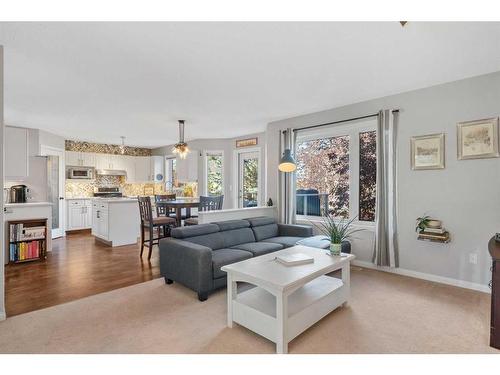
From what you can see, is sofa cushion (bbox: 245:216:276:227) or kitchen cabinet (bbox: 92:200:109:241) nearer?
sofa cushion (bbox: 245:216:276:227)

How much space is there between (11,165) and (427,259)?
6483 millimetres

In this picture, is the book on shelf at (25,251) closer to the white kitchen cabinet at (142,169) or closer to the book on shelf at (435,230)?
the white kitchen cabinet at (142,169)

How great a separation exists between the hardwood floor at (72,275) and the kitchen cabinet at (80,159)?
114 inches

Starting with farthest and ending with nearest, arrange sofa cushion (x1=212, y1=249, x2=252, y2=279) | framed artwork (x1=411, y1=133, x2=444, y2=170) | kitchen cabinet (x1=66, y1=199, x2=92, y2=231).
A: kitchen cabinet (x1=66, y1=199, x2=92, y2=231), framed artwork (x1=411, y1=133, x2=444, y2=170), sofa cushion (x1=212, y1=249, x2=252, y2=279)

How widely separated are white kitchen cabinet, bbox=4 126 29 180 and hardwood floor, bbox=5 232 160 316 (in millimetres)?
1509

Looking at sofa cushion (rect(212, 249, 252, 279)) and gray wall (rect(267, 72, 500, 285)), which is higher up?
→ gray wall (rect(267, 72, 500, 285))

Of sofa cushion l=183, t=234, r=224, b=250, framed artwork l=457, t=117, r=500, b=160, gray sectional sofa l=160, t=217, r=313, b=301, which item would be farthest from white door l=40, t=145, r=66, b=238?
framed artwork l=457, t=117, r=500, b=160

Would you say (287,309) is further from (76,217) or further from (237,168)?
(76,217)

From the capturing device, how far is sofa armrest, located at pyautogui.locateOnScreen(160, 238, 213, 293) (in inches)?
111

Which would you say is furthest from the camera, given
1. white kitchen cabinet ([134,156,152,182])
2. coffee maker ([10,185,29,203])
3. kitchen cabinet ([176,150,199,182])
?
white kitchen cabinet ([134,156,152,182])

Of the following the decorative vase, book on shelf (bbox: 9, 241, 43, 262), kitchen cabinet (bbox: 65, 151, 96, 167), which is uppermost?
kitchen cabinet (bbox: 65, 151, 96, 167)

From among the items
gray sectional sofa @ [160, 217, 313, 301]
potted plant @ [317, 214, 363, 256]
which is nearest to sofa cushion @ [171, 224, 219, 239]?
gray sectional sofa @ [160, 217, 313, 301]

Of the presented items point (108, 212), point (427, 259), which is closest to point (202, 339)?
point (427, 259)

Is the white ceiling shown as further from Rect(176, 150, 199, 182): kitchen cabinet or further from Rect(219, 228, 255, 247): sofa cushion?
Rect(176, 150, 199, 182): kitchen cabinet
